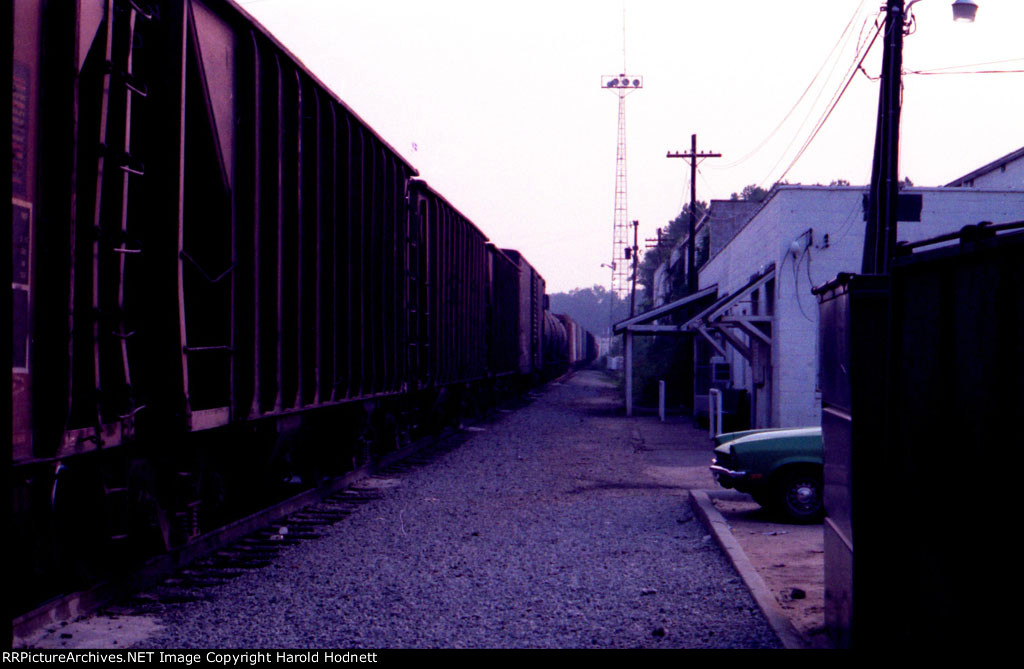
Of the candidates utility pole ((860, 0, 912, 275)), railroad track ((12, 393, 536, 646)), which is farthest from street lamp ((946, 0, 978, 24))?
railroad track ((12, 393, 536, 646))

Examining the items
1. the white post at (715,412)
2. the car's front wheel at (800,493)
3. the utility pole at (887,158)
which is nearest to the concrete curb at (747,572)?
the car's front wheel at (800,493)

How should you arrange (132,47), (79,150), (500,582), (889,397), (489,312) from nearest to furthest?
(889,397) < (79,150) < (132,47) < (500,582) < (489,312)

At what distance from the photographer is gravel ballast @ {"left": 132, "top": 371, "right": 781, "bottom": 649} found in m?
5.49

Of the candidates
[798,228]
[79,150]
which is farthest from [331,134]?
[798,228]

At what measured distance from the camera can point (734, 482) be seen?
9477 mm

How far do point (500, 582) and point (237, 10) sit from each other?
468 cm

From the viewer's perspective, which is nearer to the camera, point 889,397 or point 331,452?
point 889,397

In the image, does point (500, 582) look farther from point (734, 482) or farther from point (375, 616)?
point (734, 482)

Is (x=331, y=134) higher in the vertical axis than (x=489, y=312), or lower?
higher

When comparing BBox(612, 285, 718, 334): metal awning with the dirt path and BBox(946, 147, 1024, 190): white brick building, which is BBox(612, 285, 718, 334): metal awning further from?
the dirt path

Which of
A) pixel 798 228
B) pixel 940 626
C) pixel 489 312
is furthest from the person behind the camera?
pixel 489 312

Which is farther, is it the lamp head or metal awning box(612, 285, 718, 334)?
metal awning box(612, 285, 718, 334)

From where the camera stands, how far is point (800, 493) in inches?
373

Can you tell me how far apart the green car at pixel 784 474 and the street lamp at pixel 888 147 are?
13.0 feet
